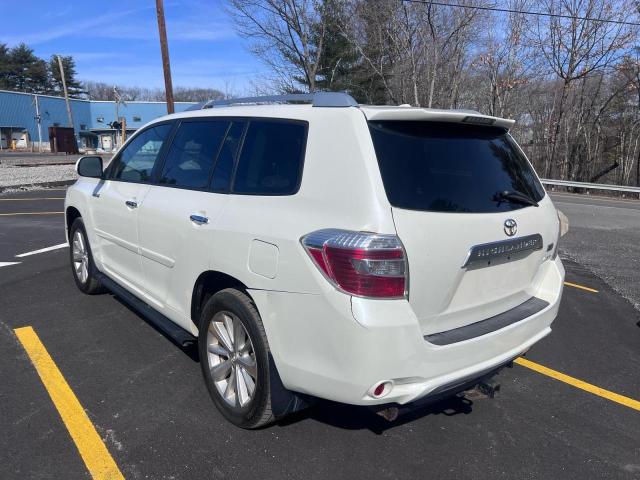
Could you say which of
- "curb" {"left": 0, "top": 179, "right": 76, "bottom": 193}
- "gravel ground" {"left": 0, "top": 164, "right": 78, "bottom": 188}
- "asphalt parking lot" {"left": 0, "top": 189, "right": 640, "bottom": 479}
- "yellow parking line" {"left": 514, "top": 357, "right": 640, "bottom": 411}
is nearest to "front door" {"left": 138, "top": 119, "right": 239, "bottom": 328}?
"asphalt parking lot" {"left": 0, "top": 189, "right": 640, "bottom": 479}

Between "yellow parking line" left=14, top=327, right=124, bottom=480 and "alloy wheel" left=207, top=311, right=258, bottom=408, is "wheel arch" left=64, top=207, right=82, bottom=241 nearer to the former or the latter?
"yellow parking line" left=14, top=327, right=124, bottom=480

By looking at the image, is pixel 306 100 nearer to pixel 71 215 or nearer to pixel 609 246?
pixel 71 215

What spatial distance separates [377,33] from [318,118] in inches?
937

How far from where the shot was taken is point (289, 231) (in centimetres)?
243

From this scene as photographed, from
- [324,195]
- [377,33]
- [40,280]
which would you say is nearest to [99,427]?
[324,195]

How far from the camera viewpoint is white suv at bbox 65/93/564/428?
2.24m

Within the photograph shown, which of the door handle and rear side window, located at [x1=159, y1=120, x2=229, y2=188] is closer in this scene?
the door handle

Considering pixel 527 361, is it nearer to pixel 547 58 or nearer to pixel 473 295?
pixel 473 295

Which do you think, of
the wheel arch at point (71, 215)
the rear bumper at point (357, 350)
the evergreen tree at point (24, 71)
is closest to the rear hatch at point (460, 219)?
the rear bumper at point (357, 350)

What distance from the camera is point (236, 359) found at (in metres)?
2.88

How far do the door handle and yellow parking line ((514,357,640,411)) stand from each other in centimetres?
267

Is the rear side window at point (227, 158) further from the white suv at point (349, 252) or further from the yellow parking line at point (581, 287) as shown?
the yellow parking line at point (581, 287)

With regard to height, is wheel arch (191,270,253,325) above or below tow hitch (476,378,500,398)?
above

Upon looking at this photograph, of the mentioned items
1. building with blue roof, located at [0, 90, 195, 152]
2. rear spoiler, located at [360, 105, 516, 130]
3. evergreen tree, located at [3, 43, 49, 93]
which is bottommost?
rear spoiler, located at [360, 105, 516, 130]
